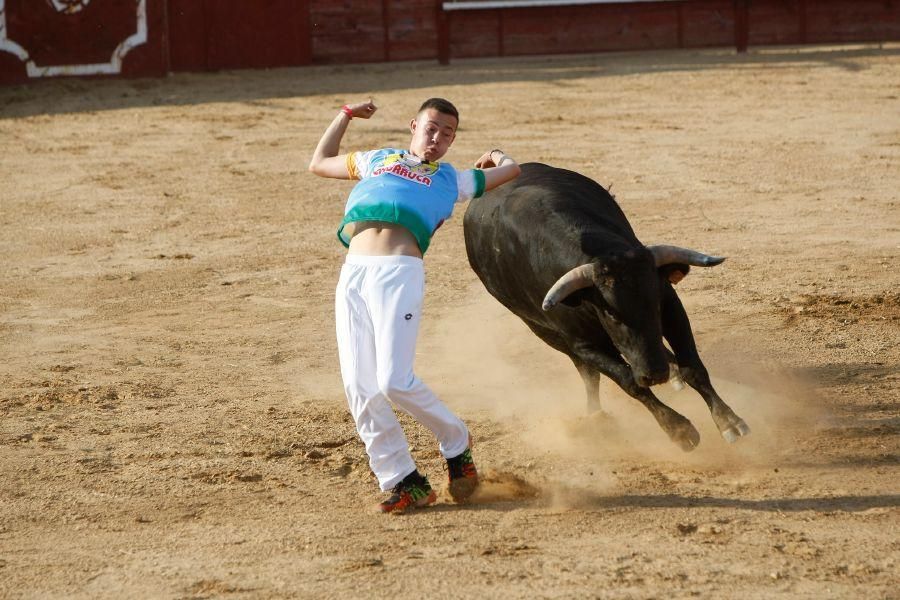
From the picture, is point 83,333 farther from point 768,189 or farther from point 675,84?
point 675,84

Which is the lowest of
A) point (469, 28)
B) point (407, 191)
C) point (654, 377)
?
point (654, 377)

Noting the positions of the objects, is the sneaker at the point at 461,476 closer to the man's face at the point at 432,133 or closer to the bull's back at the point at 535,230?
the bull's back at the point at 535,230

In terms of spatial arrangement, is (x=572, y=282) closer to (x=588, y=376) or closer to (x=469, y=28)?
(x=588, y=376)

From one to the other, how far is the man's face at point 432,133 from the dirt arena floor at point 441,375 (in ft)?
4.41

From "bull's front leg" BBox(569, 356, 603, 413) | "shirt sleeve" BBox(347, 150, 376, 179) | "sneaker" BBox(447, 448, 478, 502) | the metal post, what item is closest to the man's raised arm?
"shirt sleeve" BBox(347, 150, 376, 179)

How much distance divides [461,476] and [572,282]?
895 millimetres

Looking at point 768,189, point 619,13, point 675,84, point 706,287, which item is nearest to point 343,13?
point 619,13

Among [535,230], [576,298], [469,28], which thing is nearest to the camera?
[576,298]

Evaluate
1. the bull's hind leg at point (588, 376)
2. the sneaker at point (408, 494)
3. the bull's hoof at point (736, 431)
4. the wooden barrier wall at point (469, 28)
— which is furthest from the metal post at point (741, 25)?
the sneaker at point (408, 494)

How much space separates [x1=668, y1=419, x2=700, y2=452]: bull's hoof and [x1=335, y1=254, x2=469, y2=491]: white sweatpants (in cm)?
88

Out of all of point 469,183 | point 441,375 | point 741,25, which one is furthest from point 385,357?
point 741,25

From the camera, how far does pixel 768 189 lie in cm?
1105

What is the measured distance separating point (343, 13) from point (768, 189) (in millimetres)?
8478

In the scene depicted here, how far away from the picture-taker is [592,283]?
5332mm
